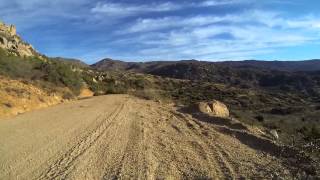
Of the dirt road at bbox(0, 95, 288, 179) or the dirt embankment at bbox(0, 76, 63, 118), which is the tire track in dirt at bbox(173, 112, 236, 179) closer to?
the dirt road at bbox(0, 95, 288, 179)

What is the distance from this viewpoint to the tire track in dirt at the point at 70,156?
11705mm

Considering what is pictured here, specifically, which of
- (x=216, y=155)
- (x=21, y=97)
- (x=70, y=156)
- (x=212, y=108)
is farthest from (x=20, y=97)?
(x=216, y=155)

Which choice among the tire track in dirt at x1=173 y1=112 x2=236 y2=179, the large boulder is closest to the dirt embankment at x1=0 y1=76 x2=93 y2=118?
the large boulder

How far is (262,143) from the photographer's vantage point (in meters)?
15.5

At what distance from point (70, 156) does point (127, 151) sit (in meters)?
1.62

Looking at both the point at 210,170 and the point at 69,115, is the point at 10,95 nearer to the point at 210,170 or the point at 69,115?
the point at 69,115

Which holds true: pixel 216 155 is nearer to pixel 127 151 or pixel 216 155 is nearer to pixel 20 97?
pixel 127 151

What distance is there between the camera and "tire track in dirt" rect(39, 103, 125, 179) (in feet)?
38.4

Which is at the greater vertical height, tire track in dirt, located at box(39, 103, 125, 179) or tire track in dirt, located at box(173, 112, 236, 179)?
tire track in dirt, located at box(39, 103, 125, 179)

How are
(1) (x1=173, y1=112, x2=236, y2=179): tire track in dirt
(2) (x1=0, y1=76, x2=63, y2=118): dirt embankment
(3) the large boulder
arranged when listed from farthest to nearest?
(3) the large boulder
(2) (x1=0, y1=76, x2=63, y2=118): dirt embankment
(1) (x1=173, y1=112, x2=236, y2=179): tire track in dirt

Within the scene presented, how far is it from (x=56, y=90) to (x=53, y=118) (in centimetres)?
1433

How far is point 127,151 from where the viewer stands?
48.0 feet

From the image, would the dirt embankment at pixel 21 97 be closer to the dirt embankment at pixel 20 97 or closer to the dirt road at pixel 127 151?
the dirt embankment at pixel 20 97

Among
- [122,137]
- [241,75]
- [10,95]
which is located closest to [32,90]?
[10,95]
